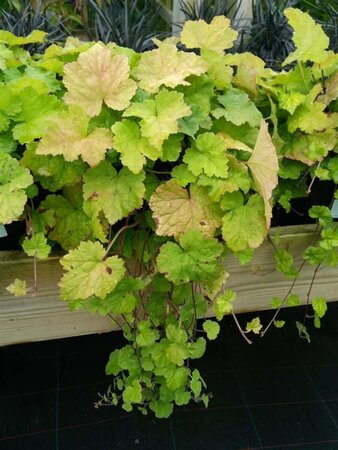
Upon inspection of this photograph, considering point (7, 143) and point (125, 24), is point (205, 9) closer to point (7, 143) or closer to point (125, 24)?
point (125, 24)

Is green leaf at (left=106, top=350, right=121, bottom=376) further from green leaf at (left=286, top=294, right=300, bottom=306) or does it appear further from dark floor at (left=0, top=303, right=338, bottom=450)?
dark floor at (left=0, top=303, right=338, bottom=450)

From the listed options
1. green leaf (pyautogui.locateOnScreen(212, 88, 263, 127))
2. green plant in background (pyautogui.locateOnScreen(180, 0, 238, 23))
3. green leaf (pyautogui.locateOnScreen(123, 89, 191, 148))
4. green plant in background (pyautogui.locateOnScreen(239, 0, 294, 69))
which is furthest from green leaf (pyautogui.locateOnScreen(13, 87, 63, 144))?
green plant in background (pyautogui.locateOnScreen(180, 0, 238, 23))

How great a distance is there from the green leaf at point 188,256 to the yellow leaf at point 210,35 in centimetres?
31

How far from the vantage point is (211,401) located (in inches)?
52.2

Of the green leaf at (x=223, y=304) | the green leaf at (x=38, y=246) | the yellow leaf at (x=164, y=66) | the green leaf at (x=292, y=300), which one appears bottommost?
the green leaf at (x=292, y=300)

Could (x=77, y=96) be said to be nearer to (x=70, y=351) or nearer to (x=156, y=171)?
(x=156, y=171)

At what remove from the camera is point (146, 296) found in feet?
2.59

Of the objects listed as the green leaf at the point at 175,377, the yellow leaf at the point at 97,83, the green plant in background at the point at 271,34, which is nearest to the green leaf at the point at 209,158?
the yellow leaf at the point at 97,83

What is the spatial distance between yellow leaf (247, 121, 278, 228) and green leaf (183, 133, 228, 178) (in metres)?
0.04

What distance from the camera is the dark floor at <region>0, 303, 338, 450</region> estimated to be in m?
1.23

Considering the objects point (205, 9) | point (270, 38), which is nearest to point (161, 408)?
point (270, 38)

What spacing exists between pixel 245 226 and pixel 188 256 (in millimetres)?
89

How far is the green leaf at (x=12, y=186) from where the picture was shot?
0.60 metres

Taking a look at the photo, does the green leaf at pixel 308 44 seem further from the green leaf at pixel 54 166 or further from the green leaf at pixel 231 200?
the green leaf at pixel 54 166
